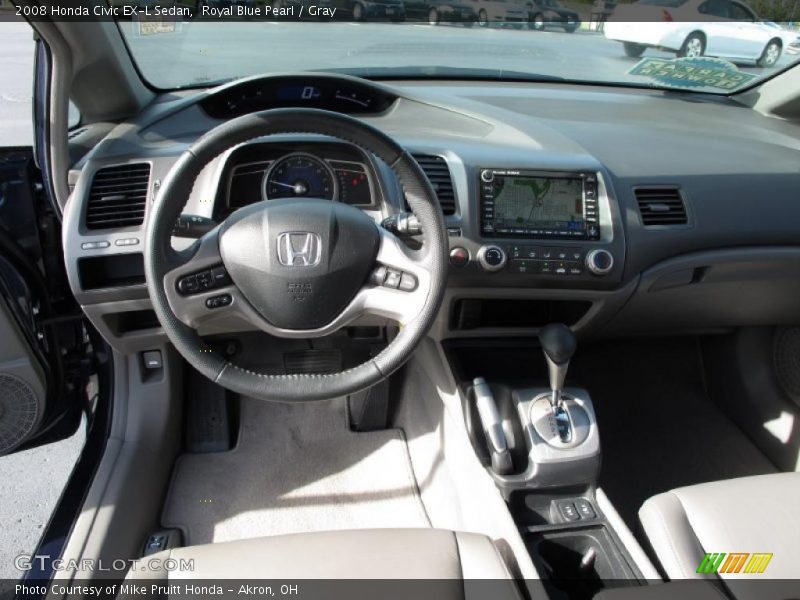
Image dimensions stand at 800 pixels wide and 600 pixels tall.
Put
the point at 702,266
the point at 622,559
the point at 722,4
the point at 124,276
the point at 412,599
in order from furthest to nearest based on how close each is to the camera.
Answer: the point at 722,4 < the point at 702,266 < the point at 124,276 < the point at 622,559 < the point at 412,599

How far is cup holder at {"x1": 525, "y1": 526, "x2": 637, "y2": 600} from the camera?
1.52 metres

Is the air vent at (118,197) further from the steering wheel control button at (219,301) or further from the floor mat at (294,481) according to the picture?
the floor mat at (294,481)

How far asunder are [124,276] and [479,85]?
1.60 meters

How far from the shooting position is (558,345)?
175 cm

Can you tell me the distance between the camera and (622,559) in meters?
1.53

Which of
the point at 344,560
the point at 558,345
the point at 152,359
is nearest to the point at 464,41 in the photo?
the point at 558,345

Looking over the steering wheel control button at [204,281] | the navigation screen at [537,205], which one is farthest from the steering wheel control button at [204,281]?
the navigation screen at [537,205]

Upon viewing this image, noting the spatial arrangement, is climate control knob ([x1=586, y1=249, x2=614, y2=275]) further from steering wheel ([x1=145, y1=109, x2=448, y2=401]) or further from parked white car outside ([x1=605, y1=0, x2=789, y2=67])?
parked white car outside ([x1=605, y1=0, x2=789, y2=67])

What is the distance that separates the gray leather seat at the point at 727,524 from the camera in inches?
56.1

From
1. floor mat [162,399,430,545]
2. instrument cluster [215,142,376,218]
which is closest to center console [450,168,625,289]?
instrument cluster [215,142,376,218]

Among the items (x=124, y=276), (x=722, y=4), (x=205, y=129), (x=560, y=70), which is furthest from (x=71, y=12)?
(x=722, y=4)

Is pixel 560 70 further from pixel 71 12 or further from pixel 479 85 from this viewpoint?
pixel 71 12

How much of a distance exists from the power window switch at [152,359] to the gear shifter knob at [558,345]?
1287mm

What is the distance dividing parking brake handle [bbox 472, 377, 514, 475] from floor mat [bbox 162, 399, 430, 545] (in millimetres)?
556
